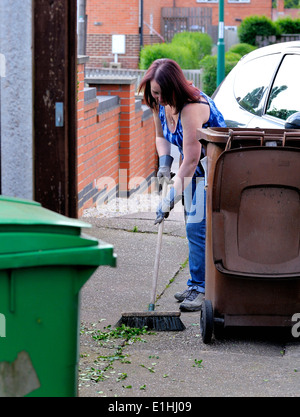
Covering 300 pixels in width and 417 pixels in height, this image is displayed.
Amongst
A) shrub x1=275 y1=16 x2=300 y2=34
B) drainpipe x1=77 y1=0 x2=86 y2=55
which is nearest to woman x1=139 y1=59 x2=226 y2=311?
drainpipe x1=77 y1=0 x2=86 y2=55

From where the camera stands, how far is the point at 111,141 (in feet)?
30.2

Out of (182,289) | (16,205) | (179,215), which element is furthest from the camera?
(179,215)

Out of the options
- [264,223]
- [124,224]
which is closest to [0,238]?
[264,223]

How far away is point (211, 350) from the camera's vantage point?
4250mm

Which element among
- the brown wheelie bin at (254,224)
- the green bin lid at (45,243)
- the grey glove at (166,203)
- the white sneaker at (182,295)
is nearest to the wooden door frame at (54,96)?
the grey glove at (166,203)

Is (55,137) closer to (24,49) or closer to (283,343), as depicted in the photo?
(24,49)

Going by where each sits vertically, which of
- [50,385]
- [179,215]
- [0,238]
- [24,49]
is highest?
[24,49]

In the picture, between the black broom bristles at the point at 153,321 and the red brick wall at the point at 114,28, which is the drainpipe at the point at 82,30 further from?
the red brick wall at the point at 114,28

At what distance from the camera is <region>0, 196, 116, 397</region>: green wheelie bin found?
2.39m

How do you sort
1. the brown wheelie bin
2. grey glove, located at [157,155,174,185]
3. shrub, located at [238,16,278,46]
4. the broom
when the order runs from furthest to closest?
shrub, located at [238,16,278,46]
grey glove, located at [157,155,174,185]
the broom
the brown wheelie bin

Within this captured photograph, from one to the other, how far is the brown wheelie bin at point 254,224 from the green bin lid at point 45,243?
1633mm

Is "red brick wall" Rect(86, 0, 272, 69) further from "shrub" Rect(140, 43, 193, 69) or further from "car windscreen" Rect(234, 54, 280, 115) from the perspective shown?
"car windscreen" Rect(234, 54, 280, 115)

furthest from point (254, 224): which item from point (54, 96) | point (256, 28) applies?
point (256, 28)
